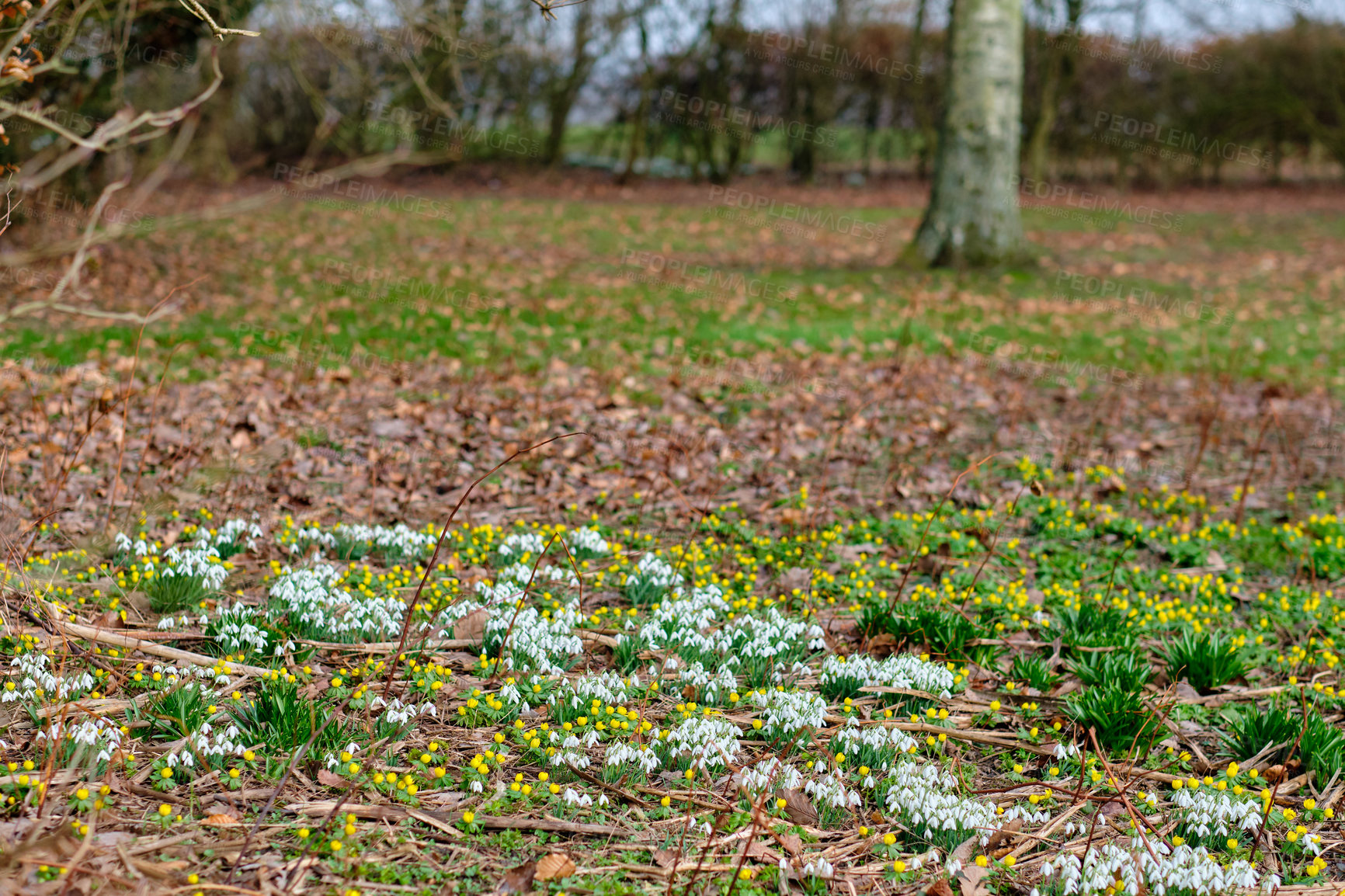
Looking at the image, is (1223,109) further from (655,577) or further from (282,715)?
(282,715)

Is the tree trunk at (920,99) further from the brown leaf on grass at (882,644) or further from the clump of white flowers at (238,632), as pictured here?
the clump of white flowers at (238,632)

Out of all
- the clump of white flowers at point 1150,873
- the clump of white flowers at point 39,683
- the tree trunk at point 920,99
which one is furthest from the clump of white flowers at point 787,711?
the tree trunk at point 920,99

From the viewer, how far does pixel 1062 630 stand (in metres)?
4.15

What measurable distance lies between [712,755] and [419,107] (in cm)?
2383

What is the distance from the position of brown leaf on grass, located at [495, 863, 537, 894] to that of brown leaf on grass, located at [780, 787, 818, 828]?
778mm

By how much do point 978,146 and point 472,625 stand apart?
10389 mm

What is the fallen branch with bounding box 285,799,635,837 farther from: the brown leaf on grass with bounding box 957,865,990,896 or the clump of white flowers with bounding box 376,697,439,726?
the brown leaf on grass with bounding box 957,865,990,896

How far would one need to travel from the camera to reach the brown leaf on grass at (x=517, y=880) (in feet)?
8.09

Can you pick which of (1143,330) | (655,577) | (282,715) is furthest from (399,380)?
(1143,330)

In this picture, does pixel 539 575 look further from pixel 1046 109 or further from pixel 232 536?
pixel 1046 109

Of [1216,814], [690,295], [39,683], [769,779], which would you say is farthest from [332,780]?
[690,295]

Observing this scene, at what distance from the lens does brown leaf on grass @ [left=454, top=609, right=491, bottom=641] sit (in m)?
3.76

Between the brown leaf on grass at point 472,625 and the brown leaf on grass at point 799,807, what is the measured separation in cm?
138

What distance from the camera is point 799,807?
2.87 m
